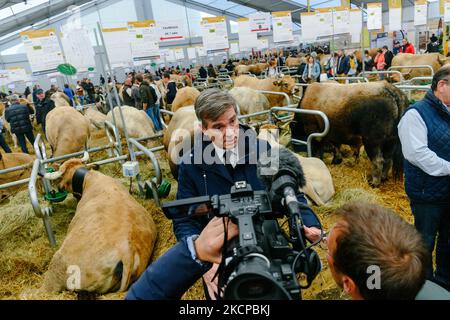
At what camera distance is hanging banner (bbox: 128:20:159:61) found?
6699mm

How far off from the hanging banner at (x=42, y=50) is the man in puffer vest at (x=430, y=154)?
571 centimetres

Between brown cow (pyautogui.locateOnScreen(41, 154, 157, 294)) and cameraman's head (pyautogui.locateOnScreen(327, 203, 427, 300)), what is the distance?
7.64 ft

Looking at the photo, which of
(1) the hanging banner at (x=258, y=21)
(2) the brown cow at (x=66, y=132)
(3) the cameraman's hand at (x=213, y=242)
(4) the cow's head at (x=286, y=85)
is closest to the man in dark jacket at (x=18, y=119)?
(2) the brown cow at (x=66, y=132)

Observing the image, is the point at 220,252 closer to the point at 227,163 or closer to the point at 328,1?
the point at 227,163

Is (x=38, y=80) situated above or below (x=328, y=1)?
below

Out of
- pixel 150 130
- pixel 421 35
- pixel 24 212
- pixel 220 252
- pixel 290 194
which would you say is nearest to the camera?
pixel 220 252

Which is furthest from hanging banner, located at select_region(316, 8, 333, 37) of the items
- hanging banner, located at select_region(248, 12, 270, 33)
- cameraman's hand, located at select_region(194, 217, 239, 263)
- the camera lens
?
the camera lens

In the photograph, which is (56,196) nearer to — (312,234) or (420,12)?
(312,234)

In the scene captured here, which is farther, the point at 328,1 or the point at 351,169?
the point at 328,1

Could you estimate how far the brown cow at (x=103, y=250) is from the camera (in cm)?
280

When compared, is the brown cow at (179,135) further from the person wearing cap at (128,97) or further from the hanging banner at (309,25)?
the person wearing cap at (128,97)

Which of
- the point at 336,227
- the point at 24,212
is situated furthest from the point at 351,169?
the point at 24,212
